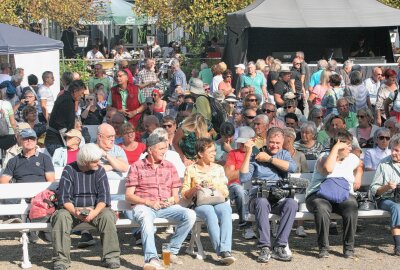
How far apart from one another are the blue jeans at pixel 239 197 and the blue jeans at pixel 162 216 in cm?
77

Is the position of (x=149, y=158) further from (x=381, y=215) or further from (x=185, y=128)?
(x=381, y=215)

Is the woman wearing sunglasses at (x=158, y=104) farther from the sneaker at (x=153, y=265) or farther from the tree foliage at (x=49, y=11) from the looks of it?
the tree foliage at (x=49, y=11)

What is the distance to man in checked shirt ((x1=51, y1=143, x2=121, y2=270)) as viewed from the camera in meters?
9.27

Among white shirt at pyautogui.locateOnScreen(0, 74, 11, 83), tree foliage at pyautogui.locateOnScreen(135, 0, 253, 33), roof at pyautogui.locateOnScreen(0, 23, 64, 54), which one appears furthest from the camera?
tree foliage at pyautogui.locateOnScreen(135, 0, 253, 33)

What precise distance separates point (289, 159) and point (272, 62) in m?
8.71

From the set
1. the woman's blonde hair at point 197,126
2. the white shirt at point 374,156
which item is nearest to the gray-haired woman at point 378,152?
the white shirt at point 374,156

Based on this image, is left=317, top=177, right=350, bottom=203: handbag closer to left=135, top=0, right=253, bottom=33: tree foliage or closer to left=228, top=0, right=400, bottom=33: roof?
left=228, top=0, right=400, bottom=33: roof

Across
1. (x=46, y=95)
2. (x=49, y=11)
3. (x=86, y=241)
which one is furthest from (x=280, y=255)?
(x=49, y=11)

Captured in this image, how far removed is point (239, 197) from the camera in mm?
10203

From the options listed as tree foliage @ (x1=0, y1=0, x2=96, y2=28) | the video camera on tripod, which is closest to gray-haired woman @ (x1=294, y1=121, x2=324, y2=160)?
the video camera on tripod

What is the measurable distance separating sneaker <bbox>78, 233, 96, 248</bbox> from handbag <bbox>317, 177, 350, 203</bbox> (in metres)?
2.38

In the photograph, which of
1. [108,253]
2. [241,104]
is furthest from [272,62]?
[108,253]

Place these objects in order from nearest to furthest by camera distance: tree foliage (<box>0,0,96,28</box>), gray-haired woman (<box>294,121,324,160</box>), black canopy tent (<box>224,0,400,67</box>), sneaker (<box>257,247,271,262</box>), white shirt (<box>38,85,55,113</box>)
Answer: sneaker (<box>257,247,271,262</box>) < gray-haired woman (<box>294,121,324,160</box>) < white shirt (<box>38,85,55,113</box>) < black canopy tent (<box>224,0,400,67</box>) < tree foliage (<box>0,0,96,28</box>)

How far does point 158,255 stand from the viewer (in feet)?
32.4
